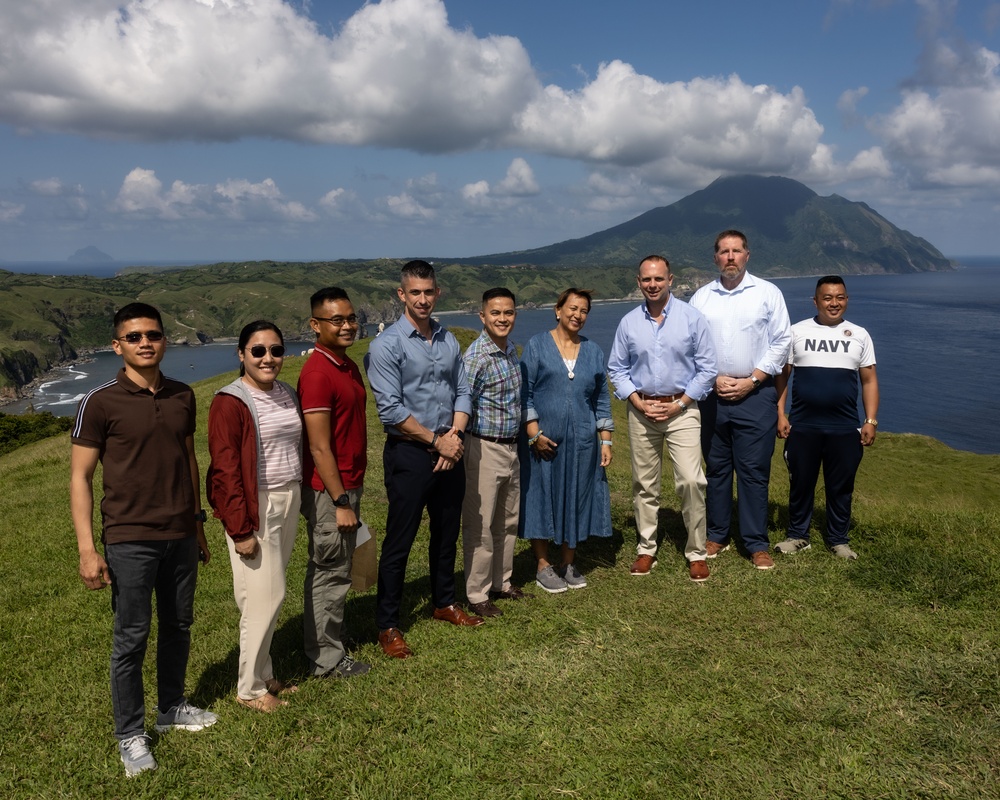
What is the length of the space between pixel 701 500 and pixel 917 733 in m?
3.15

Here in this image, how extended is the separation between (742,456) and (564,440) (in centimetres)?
208

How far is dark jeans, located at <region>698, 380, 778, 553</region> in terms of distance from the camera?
7.35 metres

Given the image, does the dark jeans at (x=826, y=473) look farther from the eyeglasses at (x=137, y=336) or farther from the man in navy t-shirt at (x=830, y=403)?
the eyeglasses at (x=137, y=336)

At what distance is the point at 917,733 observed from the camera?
4379mm

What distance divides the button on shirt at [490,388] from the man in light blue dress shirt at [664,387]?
1501 mm

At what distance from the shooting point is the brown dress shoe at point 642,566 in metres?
7.45

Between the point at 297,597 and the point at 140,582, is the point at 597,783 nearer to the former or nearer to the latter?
the point at 140,582

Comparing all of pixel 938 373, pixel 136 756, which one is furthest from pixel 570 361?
pixel 938 373

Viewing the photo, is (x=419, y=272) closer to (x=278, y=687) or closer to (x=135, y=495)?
(x=135, y=495)

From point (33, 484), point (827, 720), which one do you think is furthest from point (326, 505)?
point (33, 484)

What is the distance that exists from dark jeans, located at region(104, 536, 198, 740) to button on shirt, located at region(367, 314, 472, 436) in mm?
1757

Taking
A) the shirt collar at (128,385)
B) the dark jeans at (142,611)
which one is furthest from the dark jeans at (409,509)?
the shirt collar at (128,385)

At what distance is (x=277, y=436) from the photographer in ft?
15.5

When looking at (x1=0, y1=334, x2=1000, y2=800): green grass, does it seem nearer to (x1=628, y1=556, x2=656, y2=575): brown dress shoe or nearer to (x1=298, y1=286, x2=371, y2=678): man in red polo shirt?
(x1=628, y1=556, x2=656, y2=575): brown dress shoe
